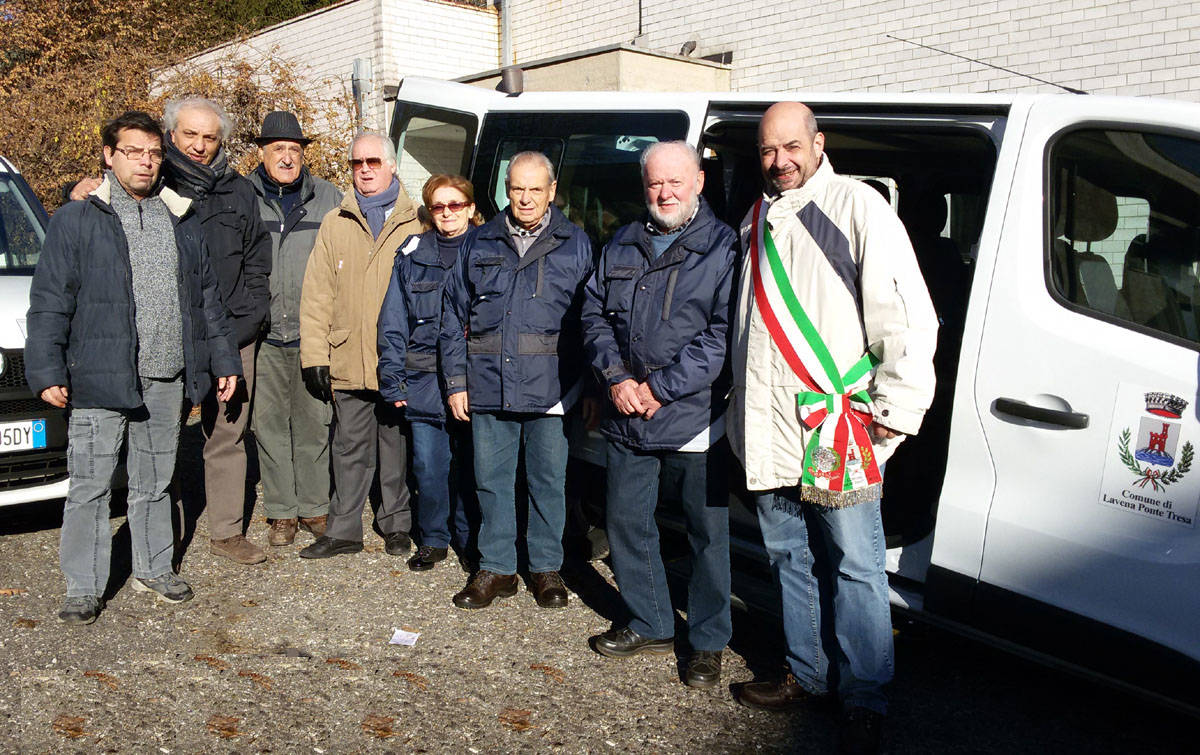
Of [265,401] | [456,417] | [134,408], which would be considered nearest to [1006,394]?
[456,417]

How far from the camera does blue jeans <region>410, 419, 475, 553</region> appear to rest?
191 inches

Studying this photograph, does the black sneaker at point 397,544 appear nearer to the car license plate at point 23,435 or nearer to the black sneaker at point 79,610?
the black sneaker at point 79,610

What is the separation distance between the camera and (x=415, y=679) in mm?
3736

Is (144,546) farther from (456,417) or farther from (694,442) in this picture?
(694,442)

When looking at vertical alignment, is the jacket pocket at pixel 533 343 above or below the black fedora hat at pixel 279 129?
below

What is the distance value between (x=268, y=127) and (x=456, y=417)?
6.31ft

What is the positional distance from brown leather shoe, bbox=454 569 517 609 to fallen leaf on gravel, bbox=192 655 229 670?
998 mm

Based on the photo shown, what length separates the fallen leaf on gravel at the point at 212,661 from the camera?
3.85 m

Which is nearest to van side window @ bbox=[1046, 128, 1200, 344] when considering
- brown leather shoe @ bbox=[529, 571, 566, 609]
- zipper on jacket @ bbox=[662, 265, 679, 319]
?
zipper on jacket @ bbox=[662, 265, 679, 319]

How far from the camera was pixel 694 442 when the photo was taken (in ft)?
11.7

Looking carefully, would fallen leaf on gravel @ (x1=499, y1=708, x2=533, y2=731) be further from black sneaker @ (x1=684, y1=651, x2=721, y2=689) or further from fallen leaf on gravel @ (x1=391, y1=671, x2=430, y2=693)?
black sneaker @ (x1=684, y1=651, x2=721, y2=689)

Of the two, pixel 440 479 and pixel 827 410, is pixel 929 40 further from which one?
pixel 827 410

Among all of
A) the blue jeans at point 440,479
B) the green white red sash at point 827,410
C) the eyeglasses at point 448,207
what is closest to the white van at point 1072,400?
the green white red sash at point 827,410

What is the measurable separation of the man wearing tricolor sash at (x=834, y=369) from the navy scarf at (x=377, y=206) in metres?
2.36
